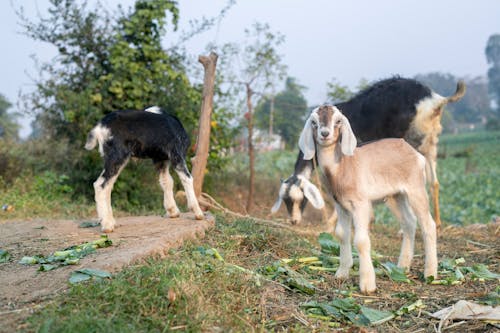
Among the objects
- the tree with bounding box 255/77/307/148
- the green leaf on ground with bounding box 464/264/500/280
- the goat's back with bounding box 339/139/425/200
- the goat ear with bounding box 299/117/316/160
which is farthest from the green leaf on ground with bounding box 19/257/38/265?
the tree with bounding box 255/77/307/148

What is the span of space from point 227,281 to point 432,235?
8.35ft

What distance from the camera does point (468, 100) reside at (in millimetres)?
Answer: 86375

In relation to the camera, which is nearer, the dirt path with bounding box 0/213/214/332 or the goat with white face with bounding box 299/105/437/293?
the dirt path with bounding box 0/213/214/332

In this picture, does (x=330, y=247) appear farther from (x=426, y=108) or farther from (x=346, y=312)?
(x=426, y=108)

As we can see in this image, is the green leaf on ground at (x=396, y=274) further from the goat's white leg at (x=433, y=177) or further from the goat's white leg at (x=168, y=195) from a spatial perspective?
the goat's white leg at (x=433, y=177)

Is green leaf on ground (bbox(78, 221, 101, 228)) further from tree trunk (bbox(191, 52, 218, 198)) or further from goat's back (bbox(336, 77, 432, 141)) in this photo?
goat's back (bbox(336, 77, 432, 141))

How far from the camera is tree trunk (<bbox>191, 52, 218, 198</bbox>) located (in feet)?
26.7

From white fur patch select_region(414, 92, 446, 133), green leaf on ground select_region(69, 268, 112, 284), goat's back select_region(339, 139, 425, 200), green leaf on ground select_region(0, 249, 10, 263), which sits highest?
white fur patch select_region(414, 92, 446, 133)

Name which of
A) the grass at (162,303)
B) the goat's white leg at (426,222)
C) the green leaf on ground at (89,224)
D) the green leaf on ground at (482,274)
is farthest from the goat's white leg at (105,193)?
the green leaf on ground at (482,274)

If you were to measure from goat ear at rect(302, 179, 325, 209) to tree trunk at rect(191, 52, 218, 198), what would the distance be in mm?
1872

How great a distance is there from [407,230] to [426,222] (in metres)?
0.33

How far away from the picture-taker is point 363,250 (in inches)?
190

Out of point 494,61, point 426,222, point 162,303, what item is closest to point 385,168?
point 426,222

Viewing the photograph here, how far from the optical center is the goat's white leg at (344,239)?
17.2ft
